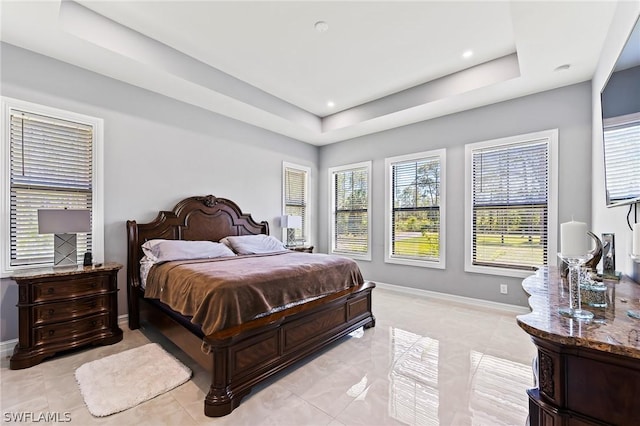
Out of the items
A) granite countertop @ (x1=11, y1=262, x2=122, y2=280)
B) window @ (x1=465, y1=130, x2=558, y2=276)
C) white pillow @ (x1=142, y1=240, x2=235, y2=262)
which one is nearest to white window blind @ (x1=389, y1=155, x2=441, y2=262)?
window @ (x1=465, y1=130, x2=558, y2=276)

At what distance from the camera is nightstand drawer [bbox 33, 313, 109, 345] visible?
2.51 m

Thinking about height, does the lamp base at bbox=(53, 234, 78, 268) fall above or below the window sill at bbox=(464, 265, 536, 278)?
above

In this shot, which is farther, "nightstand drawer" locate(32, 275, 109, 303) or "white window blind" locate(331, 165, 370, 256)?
"white window blind" locate(331, 165, 370, 256)

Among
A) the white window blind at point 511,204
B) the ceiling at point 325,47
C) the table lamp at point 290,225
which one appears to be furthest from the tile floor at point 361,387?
the ceiling at point 325,47

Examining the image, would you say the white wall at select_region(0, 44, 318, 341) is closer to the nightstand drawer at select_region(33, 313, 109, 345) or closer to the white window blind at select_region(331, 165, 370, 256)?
the nightstand drawer at select_region(33, 313, 109, 345)

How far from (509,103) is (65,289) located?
561 cm

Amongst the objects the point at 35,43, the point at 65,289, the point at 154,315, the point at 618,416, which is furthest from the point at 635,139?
the point at 35,43

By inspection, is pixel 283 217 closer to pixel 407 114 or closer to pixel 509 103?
pixel 407 114

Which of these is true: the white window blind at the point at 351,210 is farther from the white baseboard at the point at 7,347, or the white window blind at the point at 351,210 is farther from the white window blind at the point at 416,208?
the white baseboard at the point at 7,347

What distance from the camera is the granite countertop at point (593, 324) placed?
0.86 metres

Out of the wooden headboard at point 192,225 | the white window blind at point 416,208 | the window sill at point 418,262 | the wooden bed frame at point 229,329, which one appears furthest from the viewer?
the white window blind at point 416,208

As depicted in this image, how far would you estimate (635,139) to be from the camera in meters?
1.53

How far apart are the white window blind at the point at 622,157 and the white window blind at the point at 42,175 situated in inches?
182

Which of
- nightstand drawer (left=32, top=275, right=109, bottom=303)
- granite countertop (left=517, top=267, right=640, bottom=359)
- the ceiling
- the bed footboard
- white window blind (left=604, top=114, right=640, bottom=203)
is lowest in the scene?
the bed footboard
